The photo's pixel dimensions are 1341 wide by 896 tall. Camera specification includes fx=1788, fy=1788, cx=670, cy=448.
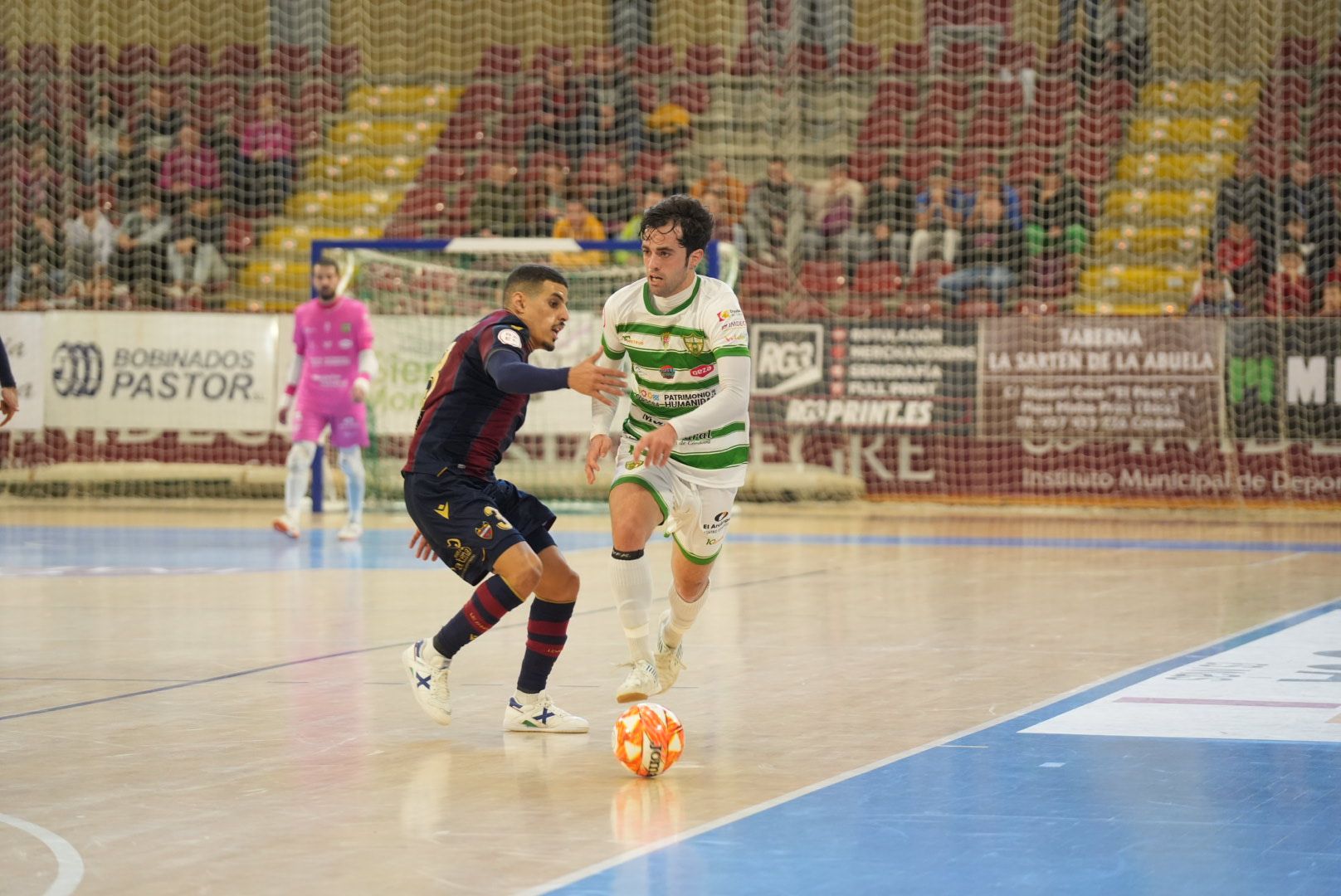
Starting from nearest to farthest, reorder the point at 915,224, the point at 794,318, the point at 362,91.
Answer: the point at 794,318 → the point at 915,224 → the point at 362,91

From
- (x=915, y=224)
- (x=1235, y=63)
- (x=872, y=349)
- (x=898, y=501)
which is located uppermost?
(x=1235, y=63)

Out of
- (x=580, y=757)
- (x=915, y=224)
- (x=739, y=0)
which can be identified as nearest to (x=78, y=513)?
(x=915, y=224)

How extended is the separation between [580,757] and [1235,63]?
1903 cm

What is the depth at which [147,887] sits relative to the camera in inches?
150

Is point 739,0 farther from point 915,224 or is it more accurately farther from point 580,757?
point 580,757

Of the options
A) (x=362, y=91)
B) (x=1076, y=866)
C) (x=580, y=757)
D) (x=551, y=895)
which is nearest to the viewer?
(x=551, y=895)

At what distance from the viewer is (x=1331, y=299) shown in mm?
18375

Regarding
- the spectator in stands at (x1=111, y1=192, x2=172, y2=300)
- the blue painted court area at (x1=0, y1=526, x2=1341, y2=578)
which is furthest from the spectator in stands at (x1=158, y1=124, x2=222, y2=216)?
the blue painted court area at (x1=0, y1=526, x2=1341, y2=578)

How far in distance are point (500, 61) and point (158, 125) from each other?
4675mm

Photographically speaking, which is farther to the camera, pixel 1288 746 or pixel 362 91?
pixel 362 91

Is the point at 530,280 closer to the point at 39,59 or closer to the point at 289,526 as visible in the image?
the point at 289,526

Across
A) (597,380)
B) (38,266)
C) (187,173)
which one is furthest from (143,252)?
(597,380)

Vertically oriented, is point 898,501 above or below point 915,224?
below

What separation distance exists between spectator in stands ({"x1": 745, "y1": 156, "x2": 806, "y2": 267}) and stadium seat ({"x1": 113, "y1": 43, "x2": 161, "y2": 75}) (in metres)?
8.87
